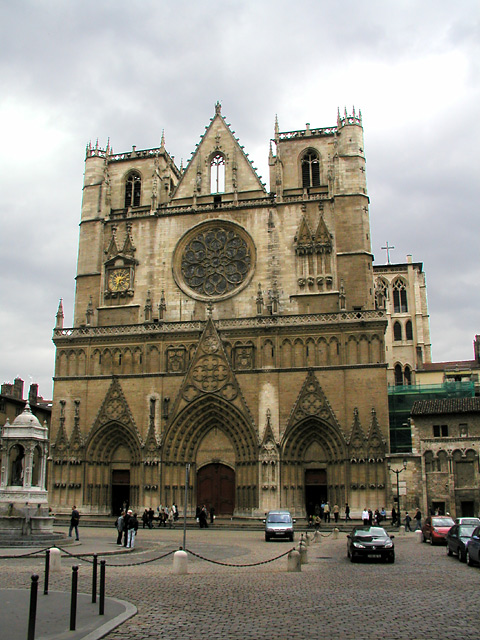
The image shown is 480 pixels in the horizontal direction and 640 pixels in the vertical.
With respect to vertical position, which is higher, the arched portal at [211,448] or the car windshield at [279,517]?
→ the arched portal at [211,448]

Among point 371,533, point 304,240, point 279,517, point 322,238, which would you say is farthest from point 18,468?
point 322,238

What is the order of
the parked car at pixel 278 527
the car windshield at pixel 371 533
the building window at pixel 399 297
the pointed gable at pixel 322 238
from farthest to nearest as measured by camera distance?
the building window at pixel 399 297 → the pointed gable at pixel 322 238 → the parked car at pixel 278 527 → the car windshield at pixel 371 533

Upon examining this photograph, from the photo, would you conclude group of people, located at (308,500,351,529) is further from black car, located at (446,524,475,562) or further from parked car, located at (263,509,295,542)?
black car, located at (446,524,475,562)

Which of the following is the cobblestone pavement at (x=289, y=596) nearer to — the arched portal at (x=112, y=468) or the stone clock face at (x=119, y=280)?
the arched portal at (x=112, y=468)

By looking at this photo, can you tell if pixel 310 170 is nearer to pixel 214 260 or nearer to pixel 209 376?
pixel 214 260

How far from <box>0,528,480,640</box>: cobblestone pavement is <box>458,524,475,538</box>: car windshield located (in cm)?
90

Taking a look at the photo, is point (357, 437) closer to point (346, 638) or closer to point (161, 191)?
point (161, 191)

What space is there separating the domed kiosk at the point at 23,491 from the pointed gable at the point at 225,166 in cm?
2517

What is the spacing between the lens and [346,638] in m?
9.51

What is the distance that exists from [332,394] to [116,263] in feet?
59.8

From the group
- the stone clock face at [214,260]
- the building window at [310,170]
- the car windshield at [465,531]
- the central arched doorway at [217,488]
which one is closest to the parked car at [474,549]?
the car windshield at [465,531]

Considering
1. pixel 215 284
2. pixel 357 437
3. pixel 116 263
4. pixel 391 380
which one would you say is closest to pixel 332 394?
pixel 357 437

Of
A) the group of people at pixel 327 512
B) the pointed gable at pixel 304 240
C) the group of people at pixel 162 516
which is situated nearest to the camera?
the group of people at pixel 162 516

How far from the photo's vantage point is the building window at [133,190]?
1993 inches
